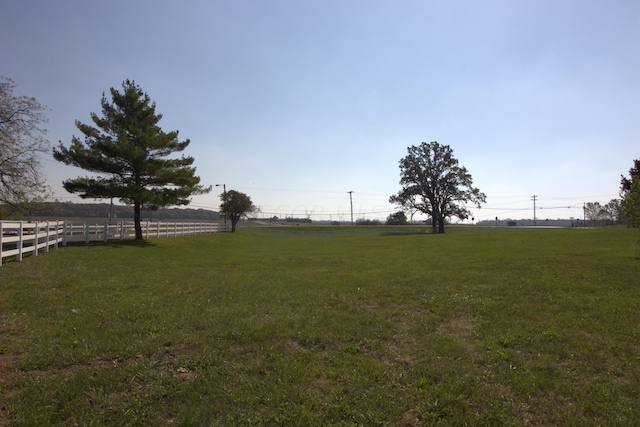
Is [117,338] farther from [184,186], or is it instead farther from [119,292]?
[184,186]

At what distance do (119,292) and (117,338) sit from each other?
3.88 metres

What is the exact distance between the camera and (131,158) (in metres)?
25.3

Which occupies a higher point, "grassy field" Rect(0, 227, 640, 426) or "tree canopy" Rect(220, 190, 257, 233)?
"tree canopy" Rect(220, 190, 257, 233)

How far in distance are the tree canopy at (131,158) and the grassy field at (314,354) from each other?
16628 millimetres

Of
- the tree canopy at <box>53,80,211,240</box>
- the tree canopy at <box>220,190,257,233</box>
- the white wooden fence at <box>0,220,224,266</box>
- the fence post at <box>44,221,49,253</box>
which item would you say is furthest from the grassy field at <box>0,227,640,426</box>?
the tree canopy at <box>220,190,257,233</box>

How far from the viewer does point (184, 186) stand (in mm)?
28750

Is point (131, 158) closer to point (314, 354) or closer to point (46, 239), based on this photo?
point (46, 239)

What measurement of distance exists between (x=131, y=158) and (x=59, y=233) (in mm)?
9203

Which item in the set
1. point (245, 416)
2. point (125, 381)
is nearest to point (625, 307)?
point (245, 416)

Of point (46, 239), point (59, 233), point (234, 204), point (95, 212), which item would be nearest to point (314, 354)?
point (46, 239)

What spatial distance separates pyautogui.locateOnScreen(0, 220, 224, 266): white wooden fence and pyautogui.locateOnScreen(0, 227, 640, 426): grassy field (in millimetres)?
2450

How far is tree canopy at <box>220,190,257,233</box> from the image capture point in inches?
2286

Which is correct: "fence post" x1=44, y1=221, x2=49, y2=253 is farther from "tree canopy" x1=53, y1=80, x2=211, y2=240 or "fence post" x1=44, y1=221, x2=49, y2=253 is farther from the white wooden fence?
"tree canopy" x1=53, y1=80, x2=211, y2=240

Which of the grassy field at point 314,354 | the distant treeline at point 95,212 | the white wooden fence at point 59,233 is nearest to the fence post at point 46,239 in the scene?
the white wooden fence at point 59,233
